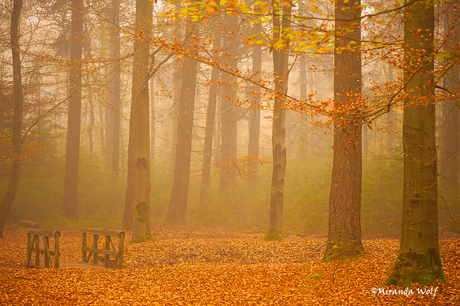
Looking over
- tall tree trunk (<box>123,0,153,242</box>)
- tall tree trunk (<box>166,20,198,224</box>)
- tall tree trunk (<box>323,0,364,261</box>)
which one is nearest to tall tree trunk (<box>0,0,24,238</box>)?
tall tree trunk (<box>123,0,153,242</box>)

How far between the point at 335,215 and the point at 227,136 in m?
11.5

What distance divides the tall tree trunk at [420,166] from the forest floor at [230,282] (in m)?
0.30

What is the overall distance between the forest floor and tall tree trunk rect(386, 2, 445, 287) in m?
0.30

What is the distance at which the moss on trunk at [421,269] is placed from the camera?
4746 millimetres

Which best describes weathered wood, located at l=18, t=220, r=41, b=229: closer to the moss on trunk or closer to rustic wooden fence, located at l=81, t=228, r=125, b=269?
rustic wooden fence, located at l=81, t=228, r=125, b=269

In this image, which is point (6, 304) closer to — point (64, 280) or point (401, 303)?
point (64, 280)

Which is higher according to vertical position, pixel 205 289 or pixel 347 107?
pixel 347 107

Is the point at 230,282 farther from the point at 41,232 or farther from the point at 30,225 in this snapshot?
the point at 30,225

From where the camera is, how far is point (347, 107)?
491 cm

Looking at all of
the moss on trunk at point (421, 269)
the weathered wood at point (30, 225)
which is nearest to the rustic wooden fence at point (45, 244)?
the weathered wood at point (30, 225)

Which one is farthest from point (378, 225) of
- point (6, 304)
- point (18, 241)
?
point (18, 241)

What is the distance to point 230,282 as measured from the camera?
6.04m

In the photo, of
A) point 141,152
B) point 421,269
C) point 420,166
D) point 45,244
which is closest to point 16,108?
point 141,152

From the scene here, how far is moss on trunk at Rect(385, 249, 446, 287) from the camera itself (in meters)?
4.75
